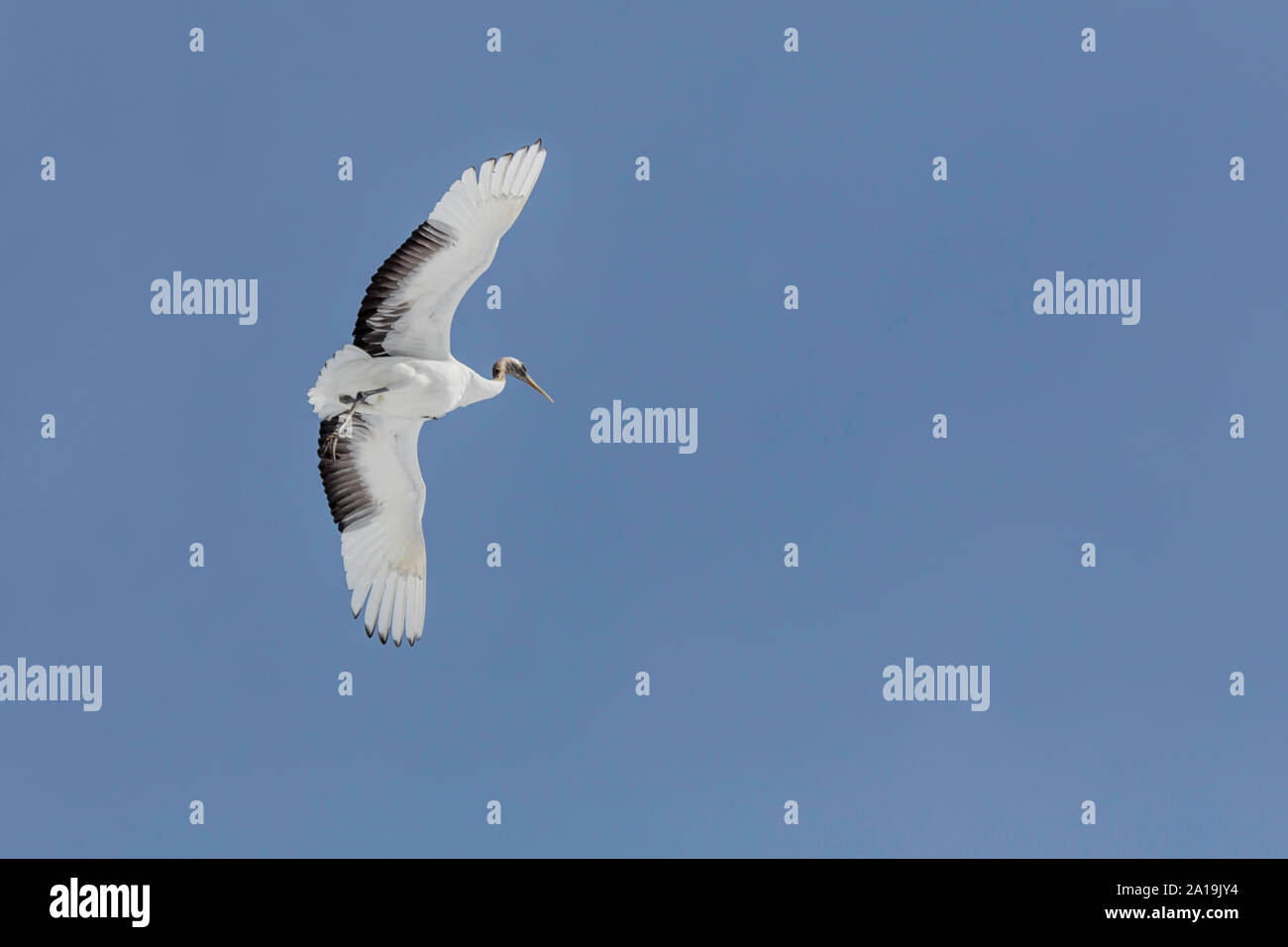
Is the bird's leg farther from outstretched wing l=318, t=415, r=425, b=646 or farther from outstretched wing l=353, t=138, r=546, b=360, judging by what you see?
outstretched wing l=353, t=138, r=546, b=360

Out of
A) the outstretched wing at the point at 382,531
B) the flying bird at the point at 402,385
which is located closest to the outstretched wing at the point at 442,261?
the flying bird at the point at 402,385

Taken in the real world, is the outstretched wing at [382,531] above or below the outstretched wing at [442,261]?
below

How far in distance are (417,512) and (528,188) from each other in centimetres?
523

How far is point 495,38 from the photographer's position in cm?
2392

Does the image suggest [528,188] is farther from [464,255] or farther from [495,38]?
[495,38]

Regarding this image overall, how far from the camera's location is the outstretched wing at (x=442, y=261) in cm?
1994

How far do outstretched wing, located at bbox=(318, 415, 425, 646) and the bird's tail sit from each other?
3.78ft

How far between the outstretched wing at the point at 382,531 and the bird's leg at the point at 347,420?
42 cm

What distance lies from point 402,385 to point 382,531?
2.83 meters

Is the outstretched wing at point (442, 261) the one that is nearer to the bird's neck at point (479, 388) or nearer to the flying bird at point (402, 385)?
the flying bird at point (402, 385)

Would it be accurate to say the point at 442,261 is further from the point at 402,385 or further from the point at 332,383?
the point at 332,383

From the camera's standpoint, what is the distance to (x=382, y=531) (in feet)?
75.2

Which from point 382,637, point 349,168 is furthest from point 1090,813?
point 349,168

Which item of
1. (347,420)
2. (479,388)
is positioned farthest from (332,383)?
(479,388)
